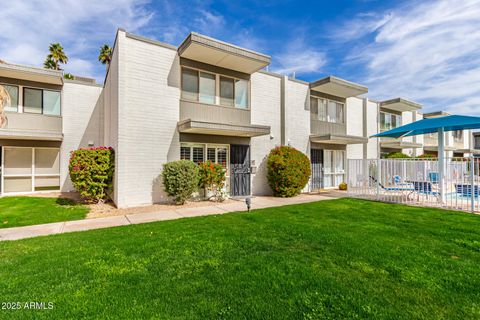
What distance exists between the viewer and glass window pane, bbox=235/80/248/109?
40.2 ft

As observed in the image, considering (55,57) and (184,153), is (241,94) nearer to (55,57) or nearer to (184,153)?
(184,153)

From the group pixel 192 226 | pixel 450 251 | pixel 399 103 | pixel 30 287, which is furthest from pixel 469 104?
pixel 30 287

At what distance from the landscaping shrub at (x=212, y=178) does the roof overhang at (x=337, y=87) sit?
860 centimetres

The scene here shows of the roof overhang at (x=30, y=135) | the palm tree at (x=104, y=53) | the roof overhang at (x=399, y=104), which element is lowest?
the roof overhang at (x=30, y=135)

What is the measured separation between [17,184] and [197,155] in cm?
1086

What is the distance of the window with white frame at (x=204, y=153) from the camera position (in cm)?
1111

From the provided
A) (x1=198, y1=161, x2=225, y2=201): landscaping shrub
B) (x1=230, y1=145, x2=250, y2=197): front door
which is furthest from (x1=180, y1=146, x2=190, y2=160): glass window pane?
(x1=230, y1=145, x2=250, y2=197): front door

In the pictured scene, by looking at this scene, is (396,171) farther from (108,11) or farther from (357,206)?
(108,11)

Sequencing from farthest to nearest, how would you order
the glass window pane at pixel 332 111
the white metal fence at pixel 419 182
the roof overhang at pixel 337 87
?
the glass window pane at pixel 332 111, the roof overhang at pixel 337 87, the white metal fence at pixel 419 182

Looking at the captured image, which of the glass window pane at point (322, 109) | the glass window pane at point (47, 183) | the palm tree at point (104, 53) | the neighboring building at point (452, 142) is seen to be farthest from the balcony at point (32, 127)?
the neighboring building at point (452, 142)

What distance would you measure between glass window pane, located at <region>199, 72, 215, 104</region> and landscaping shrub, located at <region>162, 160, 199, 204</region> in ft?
11.0

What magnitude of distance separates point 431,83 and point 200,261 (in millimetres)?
20629

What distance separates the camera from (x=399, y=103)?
19641mm

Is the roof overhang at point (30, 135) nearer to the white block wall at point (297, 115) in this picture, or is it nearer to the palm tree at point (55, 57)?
the white block wall at point (297, 115)
